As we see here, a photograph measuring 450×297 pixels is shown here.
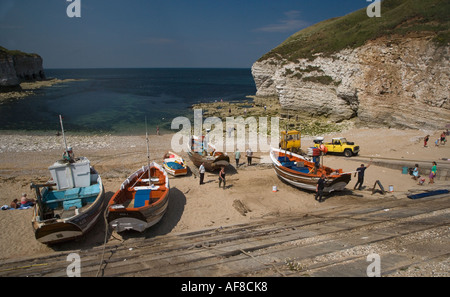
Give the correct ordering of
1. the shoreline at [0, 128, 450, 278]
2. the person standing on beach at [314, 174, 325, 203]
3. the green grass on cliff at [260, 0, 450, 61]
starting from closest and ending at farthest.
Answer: the shoreline at [0, 128, 450, 278], the person standing on beach at [314, 174, 325, 203], the green grass on cliff at [260, 0, 450, 61]

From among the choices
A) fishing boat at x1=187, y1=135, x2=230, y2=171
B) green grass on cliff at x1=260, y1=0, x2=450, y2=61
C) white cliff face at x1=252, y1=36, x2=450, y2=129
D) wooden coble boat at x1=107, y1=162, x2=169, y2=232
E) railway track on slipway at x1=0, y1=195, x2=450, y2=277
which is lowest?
railway track on slipway at x1=0, y1=195, x2=450, y2=277

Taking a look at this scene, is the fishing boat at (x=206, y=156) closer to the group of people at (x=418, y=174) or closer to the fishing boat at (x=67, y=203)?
the fishing boat at (x=67, y=203)

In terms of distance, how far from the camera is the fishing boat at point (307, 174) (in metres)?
15.1

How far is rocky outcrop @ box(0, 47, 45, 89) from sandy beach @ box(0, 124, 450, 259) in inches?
2400

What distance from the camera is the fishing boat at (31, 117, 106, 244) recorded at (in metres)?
10.7

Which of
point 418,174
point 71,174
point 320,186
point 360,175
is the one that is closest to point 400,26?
point 418,174

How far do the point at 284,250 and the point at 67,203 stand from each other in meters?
10.6

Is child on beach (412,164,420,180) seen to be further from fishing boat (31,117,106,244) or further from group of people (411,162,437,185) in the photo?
fishing boat (31,117,106,244)

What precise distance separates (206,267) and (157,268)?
176 centimetres

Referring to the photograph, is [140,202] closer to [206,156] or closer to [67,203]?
[67,203]

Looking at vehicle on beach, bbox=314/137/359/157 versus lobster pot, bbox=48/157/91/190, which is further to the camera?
vehicle on beach, bbox=314/137/359/157

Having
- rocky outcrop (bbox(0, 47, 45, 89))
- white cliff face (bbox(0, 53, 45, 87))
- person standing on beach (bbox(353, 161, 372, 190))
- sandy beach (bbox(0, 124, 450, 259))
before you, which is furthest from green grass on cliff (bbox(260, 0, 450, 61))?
rocky outcrop (bbox(0, 47, 45, 89))

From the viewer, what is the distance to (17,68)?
3954 inches
